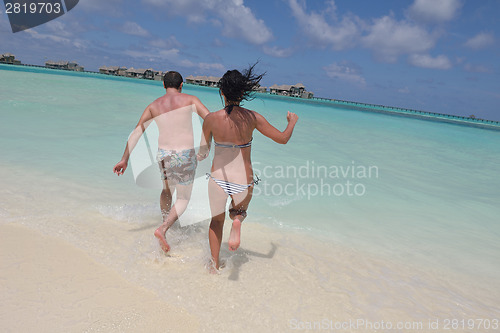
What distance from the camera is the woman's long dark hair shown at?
2.43 meters

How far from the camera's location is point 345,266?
337 centimetres

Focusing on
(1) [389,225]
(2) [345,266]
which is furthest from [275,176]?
(2) [345,266]

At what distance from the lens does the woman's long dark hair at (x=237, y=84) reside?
2.43 meters

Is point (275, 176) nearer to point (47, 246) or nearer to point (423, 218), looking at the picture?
point (423, 218)

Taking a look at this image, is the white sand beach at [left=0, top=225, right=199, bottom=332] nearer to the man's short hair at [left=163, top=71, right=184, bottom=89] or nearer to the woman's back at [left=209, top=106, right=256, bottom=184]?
the woman's back at [left=209, top=106, right=256, bottom=184]

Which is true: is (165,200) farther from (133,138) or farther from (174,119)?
(174,119)

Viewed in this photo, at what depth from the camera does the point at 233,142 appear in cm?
255

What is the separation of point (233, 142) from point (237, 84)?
49cm

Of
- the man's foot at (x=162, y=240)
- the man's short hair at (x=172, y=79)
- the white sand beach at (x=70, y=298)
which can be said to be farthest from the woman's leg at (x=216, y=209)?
the man's short hair at (x=172, y=79)

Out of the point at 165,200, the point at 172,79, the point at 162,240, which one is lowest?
the point at 162,240

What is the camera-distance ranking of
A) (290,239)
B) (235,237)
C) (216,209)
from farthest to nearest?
(290,239), (216,209), (235,237)

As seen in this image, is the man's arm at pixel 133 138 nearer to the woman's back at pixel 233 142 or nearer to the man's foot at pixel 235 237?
the woman's back at pixel 233 142

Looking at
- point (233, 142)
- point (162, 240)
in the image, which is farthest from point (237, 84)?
point (162, 240)

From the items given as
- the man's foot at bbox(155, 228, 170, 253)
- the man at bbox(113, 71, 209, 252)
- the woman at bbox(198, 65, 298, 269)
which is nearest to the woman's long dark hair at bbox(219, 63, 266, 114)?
the woman at bbox(198, 65, 298, 269)
